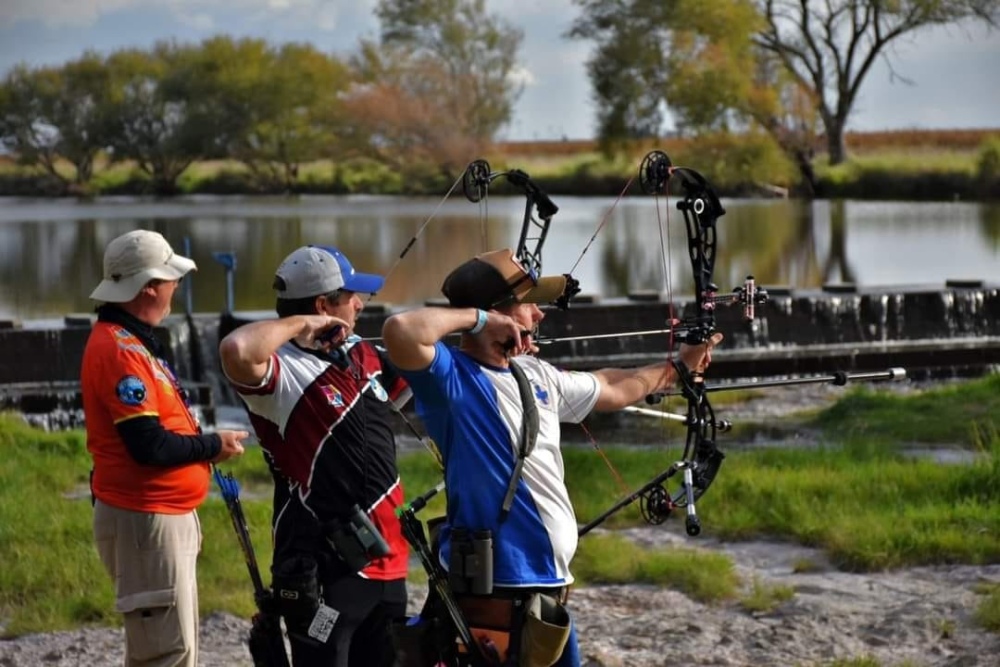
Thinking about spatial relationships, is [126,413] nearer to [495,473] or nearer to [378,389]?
[378,389]

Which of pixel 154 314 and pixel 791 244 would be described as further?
pixel 791 244

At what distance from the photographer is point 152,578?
485 centimetres

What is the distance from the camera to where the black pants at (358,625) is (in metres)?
4.65

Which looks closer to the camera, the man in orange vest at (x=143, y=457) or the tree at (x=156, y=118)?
the man in orange vest at (x=143, y=457)

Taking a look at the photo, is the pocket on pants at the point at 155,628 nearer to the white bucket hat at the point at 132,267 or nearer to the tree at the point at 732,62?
the white bucket hat at the point at 132,267

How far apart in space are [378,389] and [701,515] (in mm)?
4833

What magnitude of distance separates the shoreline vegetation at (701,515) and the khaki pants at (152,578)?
2.29 metres

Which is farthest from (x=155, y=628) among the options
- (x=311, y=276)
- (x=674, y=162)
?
(x=674, y=162)

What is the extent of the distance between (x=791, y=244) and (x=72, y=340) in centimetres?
2006

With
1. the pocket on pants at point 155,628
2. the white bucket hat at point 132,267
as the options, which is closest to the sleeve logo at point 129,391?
the white bucket hat at point 132,267

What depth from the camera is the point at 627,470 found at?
11078 millimetres

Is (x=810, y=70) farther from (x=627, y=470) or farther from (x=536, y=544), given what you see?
(x=536, y=544)

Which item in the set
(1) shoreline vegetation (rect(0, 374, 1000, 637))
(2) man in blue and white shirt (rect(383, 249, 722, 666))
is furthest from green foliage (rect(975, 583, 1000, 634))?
(2) man in blue and white shirt (rect(383, 249, 722, 666))

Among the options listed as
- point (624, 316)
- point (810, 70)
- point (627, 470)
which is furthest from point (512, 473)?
point (810, 70)
